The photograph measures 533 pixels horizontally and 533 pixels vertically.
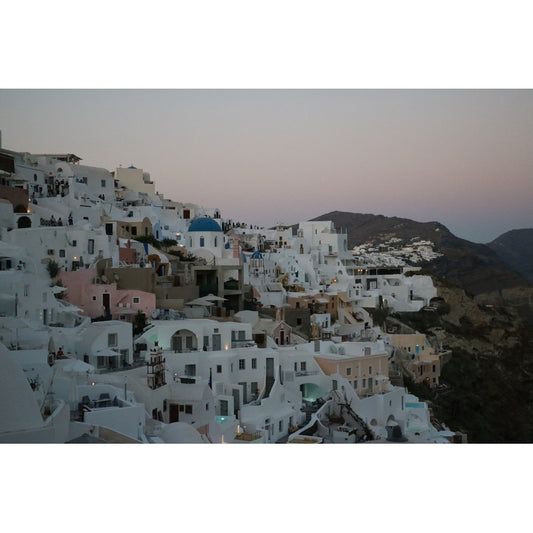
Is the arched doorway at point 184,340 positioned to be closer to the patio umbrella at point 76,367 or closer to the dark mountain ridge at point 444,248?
the patio umbrella at point 76,367

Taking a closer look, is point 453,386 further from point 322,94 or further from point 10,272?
point 10,272

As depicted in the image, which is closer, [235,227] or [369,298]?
[369,298]

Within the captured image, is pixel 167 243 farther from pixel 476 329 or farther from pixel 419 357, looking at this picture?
pixel 476 329

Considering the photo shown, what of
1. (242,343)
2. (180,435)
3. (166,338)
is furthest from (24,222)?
(180,435)

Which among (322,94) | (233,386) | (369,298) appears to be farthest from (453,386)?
(322,94)

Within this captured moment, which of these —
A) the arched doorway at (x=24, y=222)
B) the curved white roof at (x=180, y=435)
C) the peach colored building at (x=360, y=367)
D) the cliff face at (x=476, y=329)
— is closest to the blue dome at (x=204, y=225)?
the cliff face at (x=476, y=329)

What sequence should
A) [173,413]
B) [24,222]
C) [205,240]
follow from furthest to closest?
[205,240], [24,222], [173,413]

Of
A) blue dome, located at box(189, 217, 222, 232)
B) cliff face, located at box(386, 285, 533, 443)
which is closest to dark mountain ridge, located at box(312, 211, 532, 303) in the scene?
cliff face, located at box(386, 285, 533, 443)
